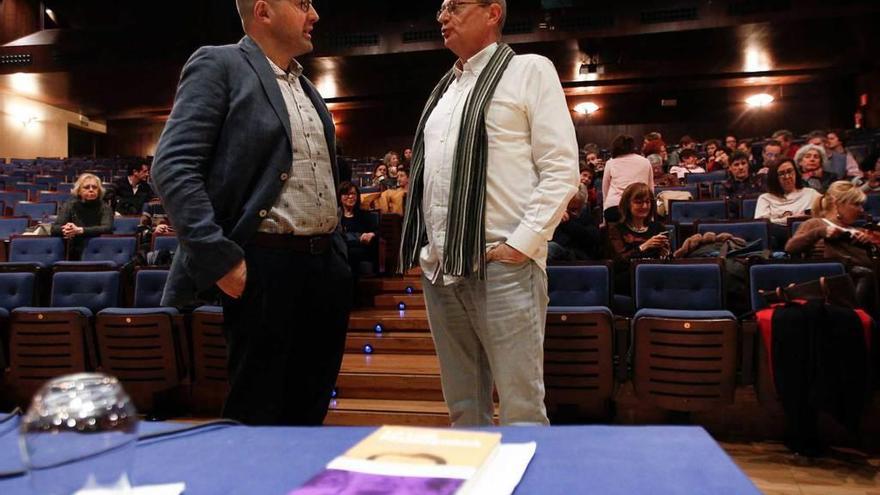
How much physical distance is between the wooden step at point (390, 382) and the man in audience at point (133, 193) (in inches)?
169

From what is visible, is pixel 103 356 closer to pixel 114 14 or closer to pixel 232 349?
pixel 232 349

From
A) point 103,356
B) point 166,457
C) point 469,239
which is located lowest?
point 103,356

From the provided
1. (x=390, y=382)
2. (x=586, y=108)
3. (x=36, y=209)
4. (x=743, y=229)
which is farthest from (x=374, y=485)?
(x=586, y=108)

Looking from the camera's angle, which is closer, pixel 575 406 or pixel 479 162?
pixel 479 162

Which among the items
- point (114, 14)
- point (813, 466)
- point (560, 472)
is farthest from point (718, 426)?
point (114, 14)

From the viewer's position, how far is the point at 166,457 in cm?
60

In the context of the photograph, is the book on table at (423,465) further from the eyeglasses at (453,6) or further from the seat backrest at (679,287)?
the seat backrest at (679,287)

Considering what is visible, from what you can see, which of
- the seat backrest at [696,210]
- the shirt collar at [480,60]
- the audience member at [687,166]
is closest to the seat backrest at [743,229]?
the seat backrest at [696,210]

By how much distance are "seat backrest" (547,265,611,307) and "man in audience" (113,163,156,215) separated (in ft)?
16.3

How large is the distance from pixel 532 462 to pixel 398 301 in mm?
3838

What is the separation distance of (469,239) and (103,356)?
2.62 metres

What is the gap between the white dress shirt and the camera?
1.37 metres

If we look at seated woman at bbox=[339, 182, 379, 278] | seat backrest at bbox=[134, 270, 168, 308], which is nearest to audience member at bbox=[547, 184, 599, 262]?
seated woman at bbox=[339, 182, 379, 278]

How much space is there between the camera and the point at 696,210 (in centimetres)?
480
